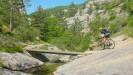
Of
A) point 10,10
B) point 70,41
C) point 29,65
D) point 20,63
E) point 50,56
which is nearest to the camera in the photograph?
point 20,63

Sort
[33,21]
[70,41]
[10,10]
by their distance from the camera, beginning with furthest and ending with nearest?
[33,21], [70,41], [10,10]

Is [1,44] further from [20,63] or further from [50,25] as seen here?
[50,25]

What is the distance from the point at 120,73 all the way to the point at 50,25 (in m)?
48.0

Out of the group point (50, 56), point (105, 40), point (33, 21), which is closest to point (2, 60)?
point (105, 40)

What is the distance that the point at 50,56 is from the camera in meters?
27.4

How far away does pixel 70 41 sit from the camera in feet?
128

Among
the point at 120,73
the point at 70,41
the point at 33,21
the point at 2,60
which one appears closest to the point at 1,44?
the point at 2,60

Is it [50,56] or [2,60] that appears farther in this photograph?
[50,56]

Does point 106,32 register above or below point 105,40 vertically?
above

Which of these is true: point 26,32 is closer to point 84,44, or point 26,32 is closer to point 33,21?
point 84,44

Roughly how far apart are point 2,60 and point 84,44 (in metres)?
21.7

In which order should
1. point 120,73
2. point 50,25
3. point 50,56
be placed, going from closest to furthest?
point 120,73, point 50,56, point 50,25

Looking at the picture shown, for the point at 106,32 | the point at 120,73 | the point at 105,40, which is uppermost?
the point at 106,32

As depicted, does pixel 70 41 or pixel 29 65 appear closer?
pixel 29 65
